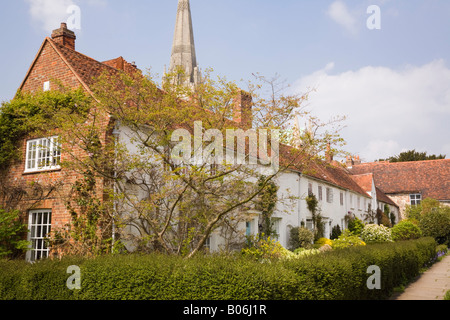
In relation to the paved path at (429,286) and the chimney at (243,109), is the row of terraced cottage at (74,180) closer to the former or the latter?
the chimney at (243,109)

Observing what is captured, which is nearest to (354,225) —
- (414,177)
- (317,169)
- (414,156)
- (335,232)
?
(335,232)

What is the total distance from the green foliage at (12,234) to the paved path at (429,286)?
12.0 m

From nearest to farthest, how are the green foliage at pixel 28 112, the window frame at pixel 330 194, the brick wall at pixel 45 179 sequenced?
the green foliage at pixel 28 112 → the brick wall at pixel 45 179 → the window frame at pixel 330 194

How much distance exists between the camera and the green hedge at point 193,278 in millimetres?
6699

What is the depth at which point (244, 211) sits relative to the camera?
13.3 meters

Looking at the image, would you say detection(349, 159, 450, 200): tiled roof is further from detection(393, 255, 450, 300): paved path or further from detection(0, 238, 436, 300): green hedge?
detection(0, 238, 436, 300): green hedge

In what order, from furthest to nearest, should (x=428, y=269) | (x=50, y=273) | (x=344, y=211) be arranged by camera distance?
1. (x=344, y=211)
2. (x=428, y=269)
3. (x=50, y=273)

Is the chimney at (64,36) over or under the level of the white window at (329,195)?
over

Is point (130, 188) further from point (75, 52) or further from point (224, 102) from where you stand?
point (75, 52)

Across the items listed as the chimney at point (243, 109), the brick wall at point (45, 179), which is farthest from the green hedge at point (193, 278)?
the brick wall at point (45, 179)

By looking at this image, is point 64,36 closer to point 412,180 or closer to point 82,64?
point 82,64

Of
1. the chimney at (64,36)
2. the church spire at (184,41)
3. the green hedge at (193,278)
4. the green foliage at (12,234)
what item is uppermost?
the church spire at (184,41)

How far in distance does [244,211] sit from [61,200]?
606cm
